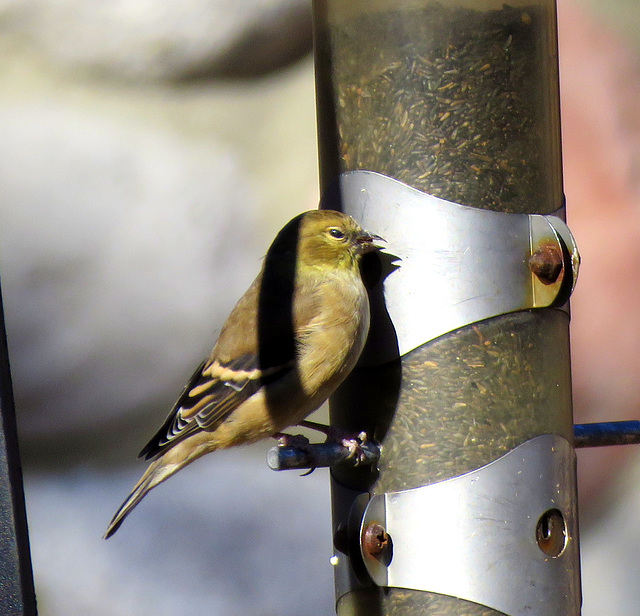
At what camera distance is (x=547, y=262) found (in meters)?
2.73

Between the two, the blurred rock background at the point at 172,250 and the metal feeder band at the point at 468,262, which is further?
the blurred rock background at the point at 172,250

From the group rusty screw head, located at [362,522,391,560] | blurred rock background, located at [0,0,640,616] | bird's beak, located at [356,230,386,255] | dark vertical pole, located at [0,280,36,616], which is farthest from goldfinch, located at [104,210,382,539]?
blurred rock background, located at [0,0,640,616]

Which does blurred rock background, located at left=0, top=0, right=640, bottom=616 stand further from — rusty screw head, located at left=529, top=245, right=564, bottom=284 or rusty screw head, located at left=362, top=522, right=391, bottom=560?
rusty screw head, located at left=362, top=522, right=391, bottom=560

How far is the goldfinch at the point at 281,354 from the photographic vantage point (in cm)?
291

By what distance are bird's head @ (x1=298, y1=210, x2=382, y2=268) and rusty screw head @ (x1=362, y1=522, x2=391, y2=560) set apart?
0.78m

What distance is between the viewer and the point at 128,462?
16.7ft

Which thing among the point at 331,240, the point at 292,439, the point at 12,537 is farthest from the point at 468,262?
the point at 12,537

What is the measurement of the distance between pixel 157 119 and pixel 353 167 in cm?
229

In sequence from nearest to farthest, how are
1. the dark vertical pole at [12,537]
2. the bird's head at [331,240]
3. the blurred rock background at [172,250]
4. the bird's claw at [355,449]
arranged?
the dark vertical pole at [12,537], the bird's claw at [355,449], the bird's head at [331,240], the blurred rock background at [172,250]

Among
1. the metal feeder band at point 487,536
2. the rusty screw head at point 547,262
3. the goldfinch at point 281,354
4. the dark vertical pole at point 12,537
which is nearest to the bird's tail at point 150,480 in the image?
the goldfinch at point 281,354

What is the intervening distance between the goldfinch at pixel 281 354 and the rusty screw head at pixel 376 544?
0.42m

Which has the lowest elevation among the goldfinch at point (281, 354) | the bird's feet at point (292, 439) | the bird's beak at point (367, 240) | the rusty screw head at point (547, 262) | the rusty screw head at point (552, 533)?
the rusty screw head at point (552, 533)

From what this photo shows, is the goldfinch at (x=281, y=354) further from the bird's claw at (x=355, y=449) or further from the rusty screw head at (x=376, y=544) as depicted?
the rusty screw head at (x=376, y=544)

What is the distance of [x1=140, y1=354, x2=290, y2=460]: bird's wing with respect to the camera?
307 cm
